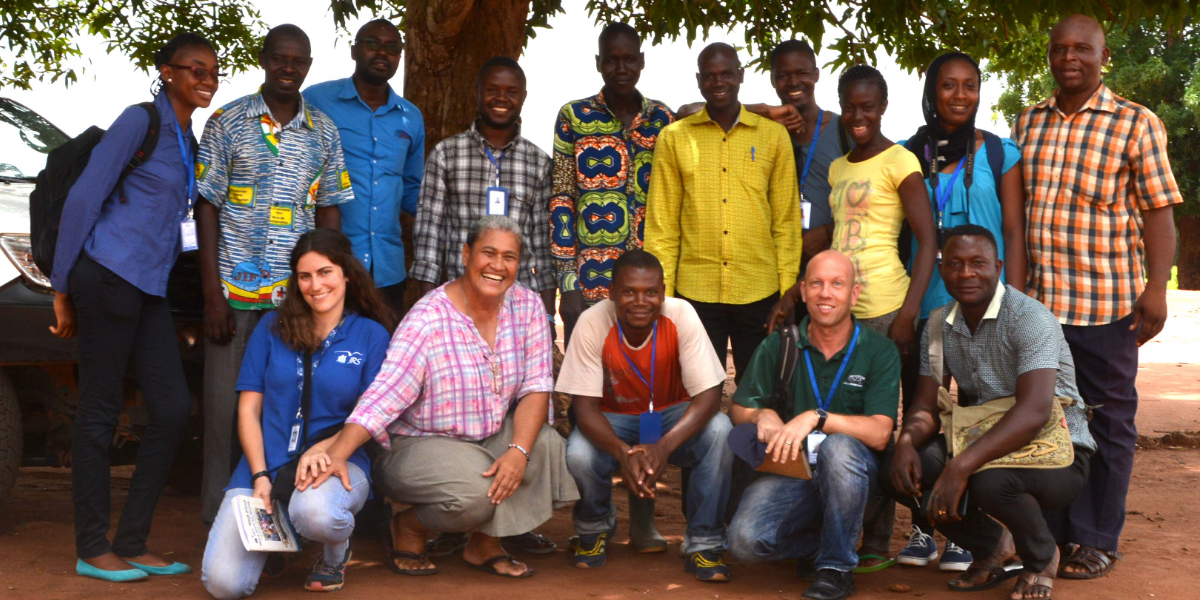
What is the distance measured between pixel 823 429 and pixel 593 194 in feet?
5.26

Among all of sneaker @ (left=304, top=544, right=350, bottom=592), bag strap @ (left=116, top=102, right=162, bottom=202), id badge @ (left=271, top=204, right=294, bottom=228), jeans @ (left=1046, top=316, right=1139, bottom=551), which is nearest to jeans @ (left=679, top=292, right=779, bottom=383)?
jeans @ (left=1046, top=316, right=1139, bottom=551)

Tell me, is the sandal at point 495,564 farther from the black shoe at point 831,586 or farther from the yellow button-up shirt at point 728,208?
the yellow button-up shirt at point 728,208

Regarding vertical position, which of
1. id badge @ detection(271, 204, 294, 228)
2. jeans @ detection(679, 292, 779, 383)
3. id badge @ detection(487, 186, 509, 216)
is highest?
id badge @ detection(487, 186, 509, 216)

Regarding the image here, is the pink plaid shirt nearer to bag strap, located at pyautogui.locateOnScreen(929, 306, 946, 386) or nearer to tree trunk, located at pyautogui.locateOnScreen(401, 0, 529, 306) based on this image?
bag strap, located at pyautogui.locateOnScreen(929, 306, 946, 386)

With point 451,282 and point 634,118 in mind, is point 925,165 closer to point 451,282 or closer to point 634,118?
point 634,118

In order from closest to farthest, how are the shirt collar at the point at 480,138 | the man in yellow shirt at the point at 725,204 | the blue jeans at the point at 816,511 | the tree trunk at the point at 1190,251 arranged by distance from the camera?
the blue jeans at the point at 816,511 → the man in yellow shirt at the point at 725,204 → the shirt collar at the point at 480,138 → the tree trunk at the point at 1190,251

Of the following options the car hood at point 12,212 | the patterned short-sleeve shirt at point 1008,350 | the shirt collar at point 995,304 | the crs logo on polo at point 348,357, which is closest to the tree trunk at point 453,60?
the car hood at point 12,212

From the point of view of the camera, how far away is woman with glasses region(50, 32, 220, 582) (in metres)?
4.30

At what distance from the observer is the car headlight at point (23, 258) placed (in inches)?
185

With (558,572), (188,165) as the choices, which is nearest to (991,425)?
(558,572)

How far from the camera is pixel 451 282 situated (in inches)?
184

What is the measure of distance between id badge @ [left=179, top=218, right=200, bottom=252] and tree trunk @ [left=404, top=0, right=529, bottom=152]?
2763mm

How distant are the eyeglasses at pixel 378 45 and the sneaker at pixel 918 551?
3238 millimetres

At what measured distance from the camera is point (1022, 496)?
412cm
